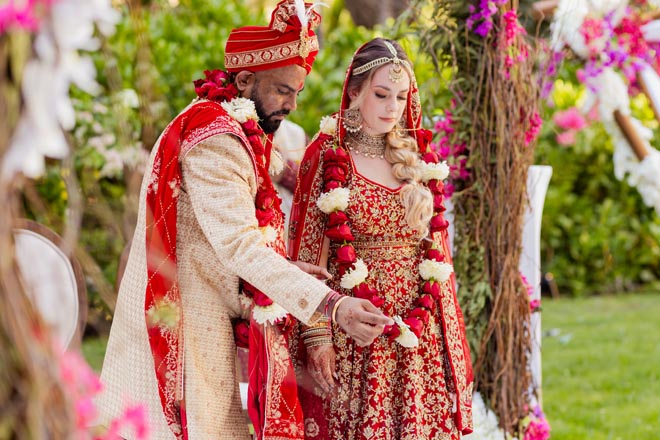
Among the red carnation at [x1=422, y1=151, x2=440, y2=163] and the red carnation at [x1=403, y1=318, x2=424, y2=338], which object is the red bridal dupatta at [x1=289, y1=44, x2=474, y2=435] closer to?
the red carnation at [x1=422, y1=151, x2=440, y2=163]

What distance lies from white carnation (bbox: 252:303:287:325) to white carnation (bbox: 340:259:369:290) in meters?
0.54

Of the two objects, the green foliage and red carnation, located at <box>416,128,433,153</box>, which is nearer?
red carnation, located at <box>416,128,433,153</box>

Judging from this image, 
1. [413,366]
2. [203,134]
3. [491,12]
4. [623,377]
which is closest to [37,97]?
[203,134]

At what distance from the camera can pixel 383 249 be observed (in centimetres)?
328

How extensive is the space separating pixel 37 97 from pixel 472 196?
3272 millimetres

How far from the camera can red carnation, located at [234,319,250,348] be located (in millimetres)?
2732

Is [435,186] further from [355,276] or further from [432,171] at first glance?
[355,276]

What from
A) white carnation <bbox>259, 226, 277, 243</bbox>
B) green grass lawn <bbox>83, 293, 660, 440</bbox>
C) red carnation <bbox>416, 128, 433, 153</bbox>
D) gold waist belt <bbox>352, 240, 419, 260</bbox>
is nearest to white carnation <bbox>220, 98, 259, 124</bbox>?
white carnation <bbox>259, 226, 277, 243</bbox>

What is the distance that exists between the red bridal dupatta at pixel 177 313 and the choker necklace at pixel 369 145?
0.70 meters

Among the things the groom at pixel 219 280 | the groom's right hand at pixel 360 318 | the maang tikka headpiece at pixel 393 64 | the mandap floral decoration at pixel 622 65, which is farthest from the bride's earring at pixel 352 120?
the mandap floral decoration at pixel 622 65

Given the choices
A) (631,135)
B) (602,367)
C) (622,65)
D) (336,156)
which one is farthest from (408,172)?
(602,367)

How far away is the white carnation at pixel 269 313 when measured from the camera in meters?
2.62

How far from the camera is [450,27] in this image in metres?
4.25

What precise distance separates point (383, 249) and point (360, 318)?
0.72m
